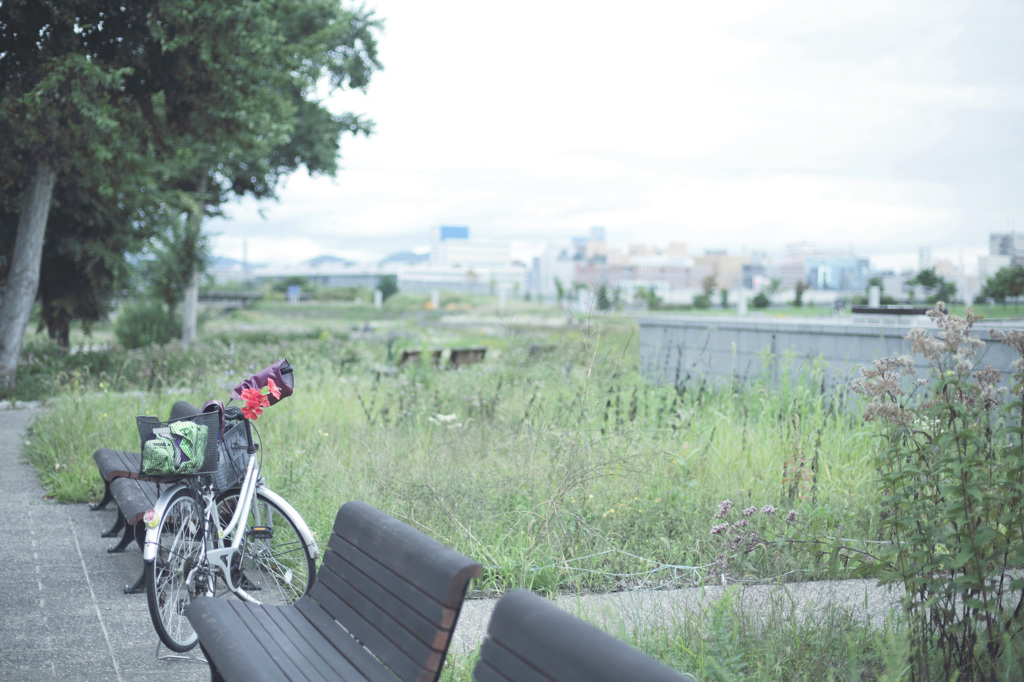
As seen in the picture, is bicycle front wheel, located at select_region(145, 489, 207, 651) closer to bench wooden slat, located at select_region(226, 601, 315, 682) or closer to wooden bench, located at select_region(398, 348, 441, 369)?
bench wooden slat, located at select_region(226, 601, 315, 682)

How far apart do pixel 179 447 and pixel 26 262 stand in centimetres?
1260

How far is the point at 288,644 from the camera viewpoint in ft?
9.20

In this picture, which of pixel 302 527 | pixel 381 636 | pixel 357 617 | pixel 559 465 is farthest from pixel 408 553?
pixel 559 465

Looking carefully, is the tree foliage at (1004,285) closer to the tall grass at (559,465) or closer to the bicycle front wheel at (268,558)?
the tall grass at (559,465)

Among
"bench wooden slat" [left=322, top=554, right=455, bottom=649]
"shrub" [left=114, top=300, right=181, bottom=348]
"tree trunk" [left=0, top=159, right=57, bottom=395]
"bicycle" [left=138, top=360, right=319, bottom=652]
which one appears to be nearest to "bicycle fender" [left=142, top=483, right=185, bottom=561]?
"bicycle" [left=138, top=360, right=319, bottom=652]

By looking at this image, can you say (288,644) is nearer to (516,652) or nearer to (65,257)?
(516,652)

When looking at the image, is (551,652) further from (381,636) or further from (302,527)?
(302,527)

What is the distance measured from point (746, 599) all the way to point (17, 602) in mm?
3899

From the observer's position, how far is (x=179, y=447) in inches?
148

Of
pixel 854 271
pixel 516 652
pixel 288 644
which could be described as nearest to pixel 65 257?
pixel 288 644

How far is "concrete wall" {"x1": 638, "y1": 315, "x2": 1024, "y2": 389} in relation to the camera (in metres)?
8.66

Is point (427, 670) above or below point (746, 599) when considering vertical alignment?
above

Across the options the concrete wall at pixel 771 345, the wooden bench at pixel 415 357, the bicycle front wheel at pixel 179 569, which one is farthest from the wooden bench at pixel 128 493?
the wooden bench at pixel 415 357

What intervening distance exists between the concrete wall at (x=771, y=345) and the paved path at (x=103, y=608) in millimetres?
4009
